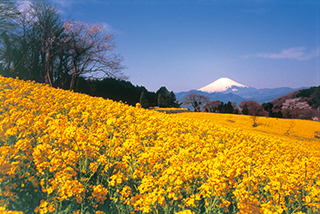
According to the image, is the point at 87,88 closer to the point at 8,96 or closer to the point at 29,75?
the point at 29,75

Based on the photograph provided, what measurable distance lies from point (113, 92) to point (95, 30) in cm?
1858

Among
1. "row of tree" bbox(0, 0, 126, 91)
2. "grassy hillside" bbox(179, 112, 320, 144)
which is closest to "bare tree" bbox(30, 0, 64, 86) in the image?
"row of tree" bbox(0, 0, 126, 91)

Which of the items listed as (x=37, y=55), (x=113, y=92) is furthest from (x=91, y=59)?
(x=113, y=92)

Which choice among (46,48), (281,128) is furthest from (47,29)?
(281,128)

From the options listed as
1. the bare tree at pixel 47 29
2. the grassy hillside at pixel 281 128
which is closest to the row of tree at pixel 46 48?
the bare tree at pixel 47 29

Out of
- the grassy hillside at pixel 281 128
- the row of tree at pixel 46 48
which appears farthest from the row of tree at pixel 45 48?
the grassy hillside at pixel 281 128

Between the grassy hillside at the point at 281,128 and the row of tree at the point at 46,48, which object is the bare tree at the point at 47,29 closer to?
the row of tree at the point at 46,48

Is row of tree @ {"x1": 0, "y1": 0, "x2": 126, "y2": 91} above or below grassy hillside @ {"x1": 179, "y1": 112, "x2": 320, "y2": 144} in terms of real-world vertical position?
above

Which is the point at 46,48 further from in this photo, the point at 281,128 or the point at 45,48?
the point at 281,128

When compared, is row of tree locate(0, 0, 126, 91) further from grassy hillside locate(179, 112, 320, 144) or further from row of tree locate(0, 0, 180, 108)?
A: grassy hillside locate(179, 112, 320, 144)

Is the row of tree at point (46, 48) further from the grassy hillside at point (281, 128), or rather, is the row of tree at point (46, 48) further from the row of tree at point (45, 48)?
the grassy hillside at point (281, 128)

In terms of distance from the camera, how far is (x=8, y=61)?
20.3 metres

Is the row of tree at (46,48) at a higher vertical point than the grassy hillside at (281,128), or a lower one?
higher

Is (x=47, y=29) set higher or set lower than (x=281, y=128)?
higher
